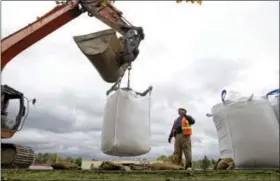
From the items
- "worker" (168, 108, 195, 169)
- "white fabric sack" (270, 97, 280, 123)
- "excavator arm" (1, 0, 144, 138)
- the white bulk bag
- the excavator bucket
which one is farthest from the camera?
"worker" (168, 108, 195, 169)

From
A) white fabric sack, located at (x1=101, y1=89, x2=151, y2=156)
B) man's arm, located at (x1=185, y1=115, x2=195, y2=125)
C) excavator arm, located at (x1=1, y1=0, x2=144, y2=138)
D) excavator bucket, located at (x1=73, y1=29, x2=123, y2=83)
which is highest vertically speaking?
excavator arm, located at (x1=1, y1=0, x2=144, y2=138)

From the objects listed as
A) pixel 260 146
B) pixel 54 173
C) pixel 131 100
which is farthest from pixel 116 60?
pixel 260 146

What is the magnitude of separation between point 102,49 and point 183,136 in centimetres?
234

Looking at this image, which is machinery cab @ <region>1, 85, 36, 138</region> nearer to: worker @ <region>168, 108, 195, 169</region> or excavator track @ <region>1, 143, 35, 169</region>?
excavator track @ <region>1, 143, 35, 169</region>

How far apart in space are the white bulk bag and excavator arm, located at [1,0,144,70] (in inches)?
65.8

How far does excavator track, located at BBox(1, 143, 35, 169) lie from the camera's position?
7152 mm

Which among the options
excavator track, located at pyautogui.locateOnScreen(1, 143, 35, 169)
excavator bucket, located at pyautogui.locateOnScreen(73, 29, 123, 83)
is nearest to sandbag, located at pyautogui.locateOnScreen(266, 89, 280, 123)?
excavator bucket, located at pyautogui.locateOnScreen(73, 29, 123, 83)

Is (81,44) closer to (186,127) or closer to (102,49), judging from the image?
(102,49)

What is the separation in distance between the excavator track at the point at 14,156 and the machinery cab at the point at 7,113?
44 cm

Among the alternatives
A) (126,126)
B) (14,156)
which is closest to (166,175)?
(126,126)

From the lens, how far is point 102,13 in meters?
5.82

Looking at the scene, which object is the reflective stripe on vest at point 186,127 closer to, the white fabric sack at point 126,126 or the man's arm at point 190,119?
the man's arm at point 190,119

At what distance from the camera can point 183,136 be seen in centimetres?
582

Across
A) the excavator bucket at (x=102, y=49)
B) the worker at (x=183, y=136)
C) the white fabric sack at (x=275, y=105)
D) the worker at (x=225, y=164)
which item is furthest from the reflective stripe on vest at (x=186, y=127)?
the excavator bucket at (x=102, y=49)
